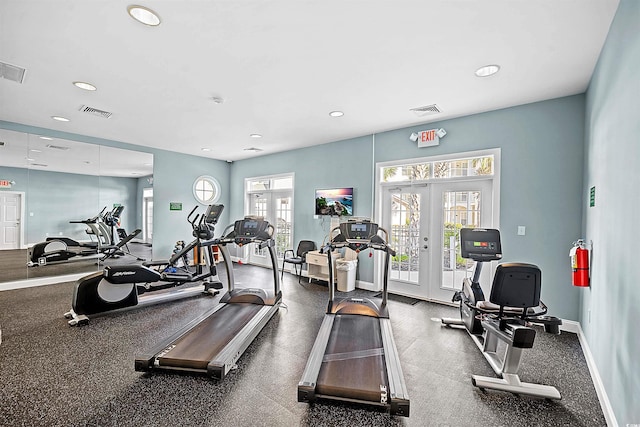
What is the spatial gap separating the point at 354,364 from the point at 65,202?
656 centimetres

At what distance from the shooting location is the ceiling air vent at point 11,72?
10.2 feet

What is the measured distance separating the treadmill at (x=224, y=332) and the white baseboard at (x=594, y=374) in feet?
9.39

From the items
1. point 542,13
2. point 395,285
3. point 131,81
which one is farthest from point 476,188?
point 131,81

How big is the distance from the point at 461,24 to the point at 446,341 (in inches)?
126

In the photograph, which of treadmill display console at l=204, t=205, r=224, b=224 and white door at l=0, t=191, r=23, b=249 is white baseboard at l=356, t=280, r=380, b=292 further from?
white door at l=0, t=191, r=23, b=249

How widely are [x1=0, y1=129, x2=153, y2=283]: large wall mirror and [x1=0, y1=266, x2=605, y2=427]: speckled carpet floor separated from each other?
2.21 meters

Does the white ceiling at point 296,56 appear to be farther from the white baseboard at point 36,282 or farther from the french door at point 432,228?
the white baseboard at point 36,282

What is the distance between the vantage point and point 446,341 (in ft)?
10.9

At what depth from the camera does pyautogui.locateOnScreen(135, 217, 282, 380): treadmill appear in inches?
99.6

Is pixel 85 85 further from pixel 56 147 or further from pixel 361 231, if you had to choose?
pixel 361 231

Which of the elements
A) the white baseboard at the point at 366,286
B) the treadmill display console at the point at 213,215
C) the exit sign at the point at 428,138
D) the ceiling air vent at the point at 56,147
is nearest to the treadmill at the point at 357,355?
the white baseboard at the point at 366,286

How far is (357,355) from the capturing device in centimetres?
266

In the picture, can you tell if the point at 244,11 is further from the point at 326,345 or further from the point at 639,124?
the point at 326,345

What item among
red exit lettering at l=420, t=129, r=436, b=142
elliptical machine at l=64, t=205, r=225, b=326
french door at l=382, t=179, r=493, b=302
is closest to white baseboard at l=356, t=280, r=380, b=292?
french door at l=382, t=179, r=493, b=302
